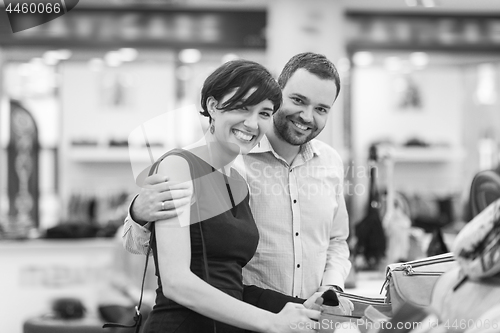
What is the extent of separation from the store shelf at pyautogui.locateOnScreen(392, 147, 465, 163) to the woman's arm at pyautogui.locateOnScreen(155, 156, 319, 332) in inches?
276

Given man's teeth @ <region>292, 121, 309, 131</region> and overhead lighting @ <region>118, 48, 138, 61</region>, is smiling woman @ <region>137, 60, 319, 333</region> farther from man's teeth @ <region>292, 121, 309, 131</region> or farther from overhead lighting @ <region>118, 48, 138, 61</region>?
overhead lighting @ <region>118, 48, 138, 61</region>

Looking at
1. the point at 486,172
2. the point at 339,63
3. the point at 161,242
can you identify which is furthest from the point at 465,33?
the point at 161,242

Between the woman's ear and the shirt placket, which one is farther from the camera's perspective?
the shirt placket

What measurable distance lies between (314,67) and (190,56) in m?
5.34

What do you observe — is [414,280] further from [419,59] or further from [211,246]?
[419,59]

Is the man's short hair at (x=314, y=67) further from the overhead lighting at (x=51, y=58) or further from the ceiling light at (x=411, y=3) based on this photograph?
the overhead lighting at (x=51, y=58)

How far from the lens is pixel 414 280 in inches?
57.5

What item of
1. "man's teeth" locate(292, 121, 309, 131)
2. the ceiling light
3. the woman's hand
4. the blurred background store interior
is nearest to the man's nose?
"man's teeth" locate(292, 121, 309, 131)

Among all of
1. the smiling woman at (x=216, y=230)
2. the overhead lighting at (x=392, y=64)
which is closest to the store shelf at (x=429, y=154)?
the overhead lighting at (x=392, y=64)

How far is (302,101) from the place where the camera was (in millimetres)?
1708

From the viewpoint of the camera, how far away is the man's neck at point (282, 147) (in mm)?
1846

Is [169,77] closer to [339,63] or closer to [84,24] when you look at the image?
[84,24]

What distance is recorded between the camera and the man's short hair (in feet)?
5.58

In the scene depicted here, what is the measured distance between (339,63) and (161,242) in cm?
486
